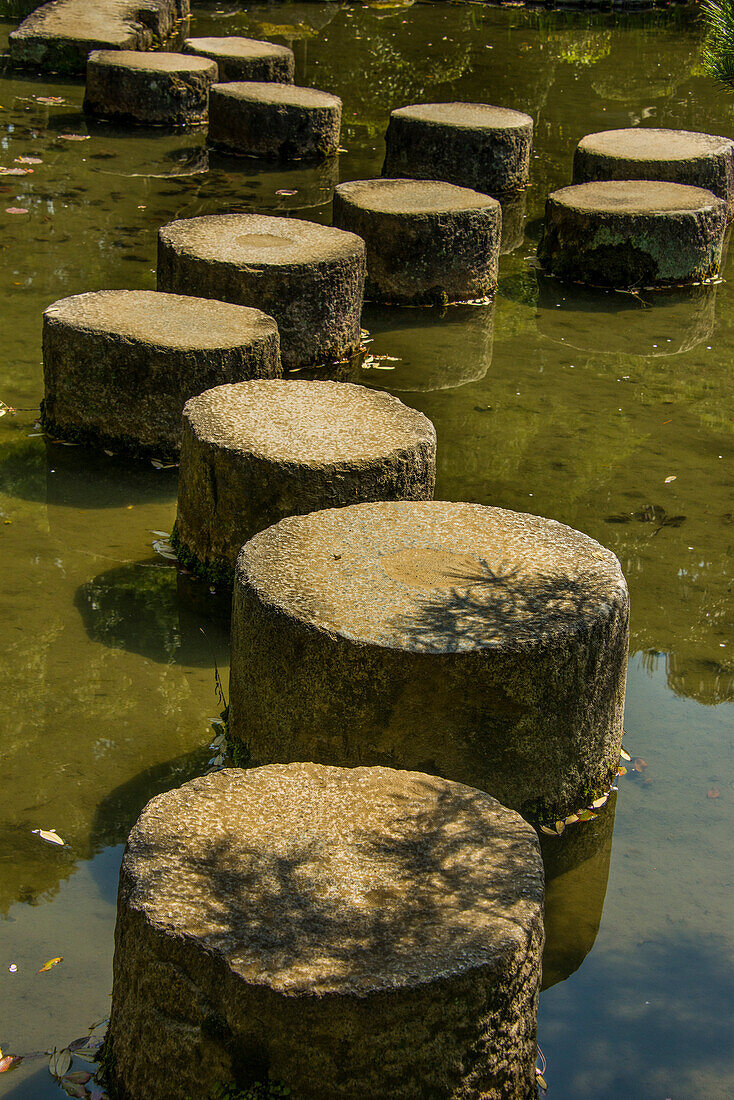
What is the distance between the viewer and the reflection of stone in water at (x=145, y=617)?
12.8 ft

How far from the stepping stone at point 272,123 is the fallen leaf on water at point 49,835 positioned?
7340 mm

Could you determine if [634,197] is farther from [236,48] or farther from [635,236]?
[236,48]

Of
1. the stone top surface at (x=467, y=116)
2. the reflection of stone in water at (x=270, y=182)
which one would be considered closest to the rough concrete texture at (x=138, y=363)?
the reflection of stone in water at (x=270, y=182)

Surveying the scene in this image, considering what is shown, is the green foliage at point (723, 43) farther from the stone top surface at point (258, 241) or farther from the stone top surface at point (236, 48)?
the stone top surface at point (236, 48)

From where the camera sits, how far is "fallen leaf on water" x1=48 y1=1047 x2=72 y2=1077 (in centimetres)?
241

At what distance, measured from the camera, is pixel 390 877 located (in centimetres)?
230

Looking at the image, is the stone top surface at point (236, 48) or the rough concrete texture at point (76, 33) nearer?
the stone top surface at point (236, 48)

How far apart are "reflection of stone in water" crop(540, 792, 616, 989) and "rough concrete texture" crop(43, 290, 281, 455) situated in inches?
92.1

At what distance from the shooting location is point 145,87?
A: 9.98 meters

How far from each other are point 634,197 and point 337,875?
6077 millimetres

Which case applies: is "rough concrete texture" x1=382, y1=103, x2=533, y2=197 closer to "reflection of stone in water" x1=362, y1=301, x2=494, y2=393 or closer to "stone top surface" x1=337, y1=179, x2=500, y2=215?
"stone top surface" x1=337, y1=179, x2=500, y2=215

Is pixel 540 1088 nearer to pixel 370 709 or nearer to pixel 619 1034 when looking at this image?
pixel 619 1034

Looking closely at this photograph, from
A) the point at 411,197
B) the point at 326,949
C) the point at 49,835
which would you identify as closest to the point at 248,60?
the point at 411,197

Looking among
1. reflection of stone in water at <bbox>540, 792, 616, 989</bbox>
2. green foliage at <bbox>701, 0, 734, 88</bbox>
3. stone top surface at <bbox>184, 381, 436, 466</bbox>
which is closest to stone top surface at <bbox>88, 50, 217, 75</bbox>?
green foliage at <bbox>701, 0, 734, 88</bbox>
